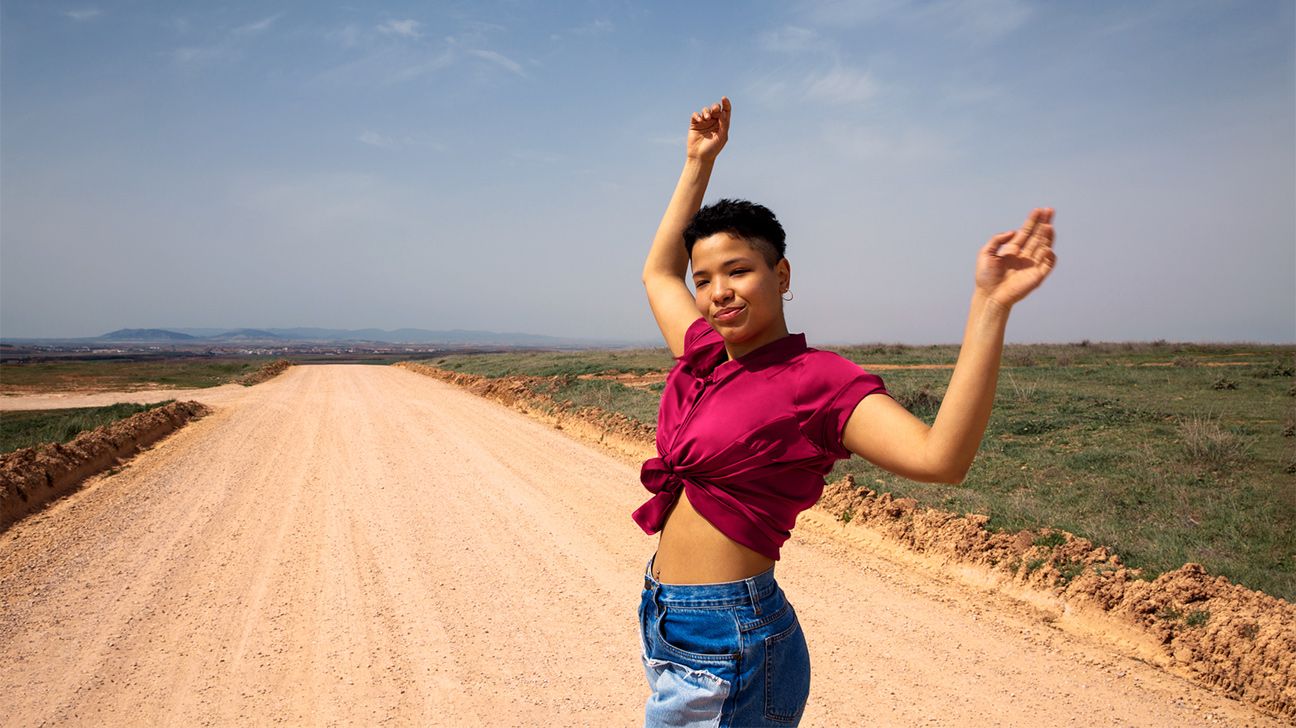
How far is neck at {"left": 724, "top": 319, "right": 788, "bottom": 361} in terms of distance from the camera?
5.36 ft

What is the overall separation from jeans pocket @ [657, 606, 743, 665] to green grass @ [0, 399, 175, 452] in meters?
13.2

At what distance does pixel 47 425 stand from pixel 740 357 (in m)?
18.2

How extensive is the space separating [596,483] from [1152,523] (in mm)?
5901

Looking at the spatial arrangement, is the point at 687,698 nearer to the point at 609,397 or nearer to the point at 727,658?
the point at 727,658

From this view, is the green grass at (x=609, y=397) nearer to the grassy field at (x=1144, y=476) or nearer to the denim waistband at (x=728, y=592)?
the grassy field at (x=1144, y=476)

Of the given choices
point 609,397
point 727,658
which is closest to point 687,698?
point 727,658

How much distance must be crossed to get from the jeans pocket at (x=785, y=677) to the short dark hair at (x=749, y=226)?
768 mm

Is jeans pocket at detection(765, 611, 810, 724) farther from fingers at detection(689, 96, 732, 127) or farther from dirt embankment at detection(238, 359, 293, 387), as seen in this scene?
dirt embankment at detection(238, 359, 293, 387)

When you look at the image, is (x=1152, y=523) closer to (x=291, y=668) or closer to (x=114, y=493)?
(x=291, y=668)

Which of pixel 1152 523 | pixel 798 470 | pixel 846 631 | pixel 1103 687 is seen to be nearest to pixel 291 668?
pixel 846 631

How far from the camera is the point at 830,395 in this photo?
1414 mm

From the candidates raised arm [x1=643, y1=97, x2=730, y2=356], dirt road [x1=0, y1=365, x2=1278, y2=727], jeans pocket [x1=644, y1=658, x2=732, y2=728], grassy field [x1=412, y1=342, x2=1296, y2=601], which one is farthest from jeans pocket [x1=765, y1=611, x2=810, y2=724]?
grassy field [x1=412, y1=342, x2=1296, y2=601]

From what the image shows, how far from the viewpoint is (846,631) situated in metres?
5.05

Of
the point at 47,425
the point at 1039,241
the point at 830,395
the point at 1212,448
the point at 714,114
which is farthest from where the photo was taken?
the point at 47,425
